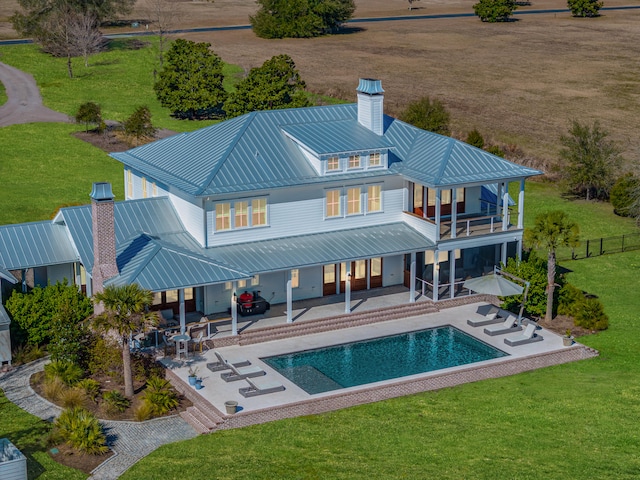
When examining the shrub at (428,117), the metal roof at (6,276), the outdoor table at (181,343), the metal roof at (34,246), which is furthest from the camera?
the shrub at (428,117)

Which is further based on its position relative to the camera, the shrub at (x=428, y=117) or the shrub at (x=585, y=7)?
the shrub at (x=585, y=7)

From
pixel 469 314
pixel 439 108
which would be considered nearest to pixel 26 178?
pixel 439 108

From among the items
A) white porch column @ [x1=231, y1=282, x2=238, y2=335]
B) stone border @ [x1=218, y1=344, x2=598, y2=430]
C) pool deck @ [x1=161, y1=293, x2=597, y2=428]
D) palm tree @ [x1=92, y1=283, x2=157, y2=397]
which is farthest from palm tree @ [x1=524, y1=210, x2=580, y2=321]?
palm tree @ [x1=92, y1=283, x2=157, y2=397]

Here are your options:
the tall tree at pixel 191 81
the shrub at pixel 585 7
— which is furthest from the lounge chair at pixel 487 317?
the shrub at pixel 585 7

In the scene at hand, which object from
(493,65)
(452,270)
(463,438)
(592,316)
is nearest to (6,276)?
(463,438)

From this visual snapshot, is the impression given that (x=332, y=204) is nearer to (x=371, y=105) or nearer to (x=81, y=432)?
(x=371, y=105)

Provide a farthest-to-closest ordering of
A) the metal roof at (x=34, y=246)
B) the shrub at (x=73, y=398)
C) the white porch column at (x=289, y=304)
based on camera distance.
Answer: the white porch column at (x=289, y=304) < the metal roof at (x=34, y=246) < the shrub at (x=73, y=398)

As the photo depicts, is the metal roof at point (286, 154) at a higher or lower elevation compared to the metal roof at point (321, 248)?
higher

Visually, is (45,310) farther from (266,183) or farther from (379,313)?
(379,313)

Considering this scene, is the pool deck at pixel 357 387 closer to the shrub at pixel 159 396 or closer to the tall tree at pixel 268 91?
the shrub at pixel 159 396
